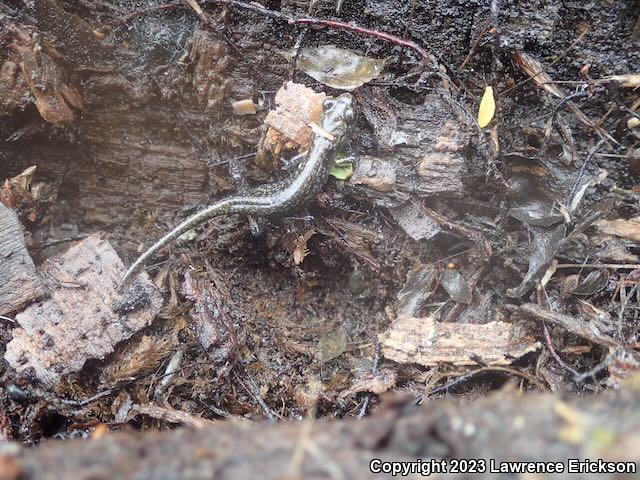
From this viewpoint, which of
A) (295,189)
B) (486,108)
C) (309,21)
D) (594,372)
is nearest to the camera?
(594,372)

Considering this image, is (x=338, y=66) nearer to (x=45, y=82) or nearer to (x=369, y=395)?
(x=45, y=82)

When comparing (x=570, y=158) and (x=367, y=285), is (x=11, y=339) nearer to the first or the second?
(x=367, y=285)

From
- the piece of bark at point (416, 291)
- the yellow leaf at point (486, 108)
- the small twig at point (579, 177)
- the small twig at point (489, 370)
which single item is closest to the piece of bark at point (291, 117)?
the yellow leaf at point (486, 108)

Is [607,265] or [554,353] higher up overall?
[607,265]

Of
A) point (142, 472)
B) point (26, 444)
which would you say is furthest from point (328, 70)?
point (26, 444)

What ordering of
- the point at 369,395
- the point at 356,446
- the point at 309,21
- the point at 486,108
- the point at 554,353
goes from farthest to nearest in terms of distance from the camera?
the point at 309,21, the point at 486,108, the point at 369,395, the point at 554,353, the point at 356,446

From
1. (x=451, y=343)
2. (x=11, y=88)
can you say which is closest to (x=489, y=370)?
(x=451, y=343)
